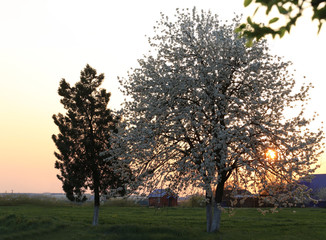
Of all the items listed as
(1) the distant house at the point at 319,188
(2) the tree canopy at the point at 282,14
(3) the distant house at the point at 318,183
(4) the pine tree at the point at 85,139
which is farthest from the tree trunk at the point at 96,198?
(3) the distant house at the point at 318,183

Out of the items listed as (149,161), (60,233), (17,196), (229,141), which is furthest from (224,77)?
(17,196)

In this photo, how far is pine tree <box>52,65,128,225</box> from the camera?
112ft

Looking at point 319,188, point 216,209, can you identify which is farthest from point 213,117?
point 319,188

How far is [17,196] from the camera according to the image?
69.4m

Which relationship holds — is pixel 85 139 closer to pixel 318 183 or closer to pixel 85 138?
pixel 85 138

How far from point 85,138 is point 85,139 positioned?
15cm

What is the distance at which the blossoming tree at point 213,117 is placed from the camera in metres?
25.3

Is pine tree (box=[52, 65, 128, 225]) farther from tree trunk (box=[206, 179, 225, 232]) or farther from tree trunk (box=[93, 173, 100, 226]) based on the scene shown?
tree trunk (box=[206, 179, 225, 232])

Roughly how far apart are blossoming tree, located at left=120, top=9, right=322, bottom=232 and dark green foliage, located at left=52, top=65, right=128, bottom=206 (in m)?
6.88

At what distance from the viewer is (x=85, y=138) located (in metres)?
34.8

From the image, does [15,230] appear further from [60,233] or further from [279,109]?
[279,109]

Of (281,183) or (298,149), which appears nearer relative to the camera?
(298,149)

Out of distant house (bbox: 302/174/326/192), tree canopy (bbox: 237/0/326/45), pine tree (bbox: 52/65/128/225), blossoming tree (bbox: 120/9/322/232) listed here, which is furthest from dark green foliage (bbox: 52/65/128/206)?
distant house (bbox: 302/174/326/192)

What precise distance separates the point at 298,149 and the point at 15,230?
73.7 ft
